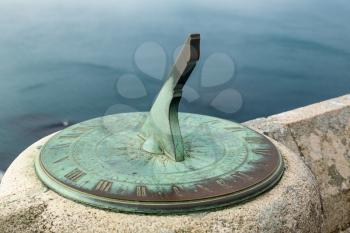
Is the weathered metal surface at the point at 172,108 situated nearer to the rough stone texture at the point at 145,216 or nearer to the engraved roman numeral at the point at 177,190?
the engraved roman numeral at the point at 177,190

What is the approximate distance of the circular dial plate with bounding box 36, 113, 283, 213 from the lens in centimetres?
204

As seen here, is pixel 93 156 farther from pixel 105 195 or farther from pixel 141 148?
pixel 105 195

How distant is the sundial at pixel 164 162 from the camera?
6.73 feet

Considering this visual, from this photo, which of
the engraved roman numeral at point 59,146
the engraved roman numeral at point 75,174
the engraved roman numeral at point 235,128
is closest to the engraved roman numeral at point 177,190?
the engraved roman numeral at point 75,174

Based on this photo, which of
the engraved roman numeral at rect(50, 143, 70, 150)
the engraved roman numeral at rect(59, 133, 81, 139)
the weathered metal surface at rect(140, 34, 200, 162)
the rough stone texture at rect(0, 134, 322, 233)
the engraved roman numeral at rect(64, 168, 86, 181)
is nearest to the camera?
the rough stone texture at rect(0, 134, 322, 233)

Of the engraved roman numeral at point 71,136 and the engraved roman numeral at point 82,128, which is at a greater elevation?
the engraved roman numeral at point 71,136

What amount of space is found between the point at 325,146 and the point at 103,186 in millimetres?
2422

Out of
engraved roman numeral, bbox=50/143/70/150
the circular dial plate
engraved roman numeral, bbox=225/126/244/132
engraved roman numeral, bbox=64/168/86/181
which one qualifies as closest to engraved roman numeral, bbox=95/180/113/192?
the circular dial plate

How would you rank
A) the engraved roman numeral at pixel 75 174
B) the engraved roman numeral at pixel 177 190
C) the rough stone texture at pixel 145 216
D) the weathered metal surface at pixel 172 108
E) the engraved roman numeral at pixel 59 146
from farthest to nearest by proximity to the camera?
1. the engraved roman numeral at pixel 59 146
2. the weathered metal surface at pixel 172 108
3. the engraved roman numeral at pixel 75 174
4. the engraved roman numeral at pixel 177 190
5. the rough stone texture at pixel 145 216

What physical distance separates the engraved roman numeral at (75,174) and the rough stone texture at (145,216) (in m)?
0.10

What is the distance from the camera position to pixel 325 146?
400 cm

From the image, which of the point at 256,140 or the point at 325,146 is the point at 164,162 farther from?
the point at 325,146

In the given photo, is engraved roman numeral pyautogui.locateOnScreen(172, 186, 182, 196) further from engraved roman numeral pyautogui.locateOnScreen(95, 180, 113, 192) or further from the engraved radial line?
the engraved radial line

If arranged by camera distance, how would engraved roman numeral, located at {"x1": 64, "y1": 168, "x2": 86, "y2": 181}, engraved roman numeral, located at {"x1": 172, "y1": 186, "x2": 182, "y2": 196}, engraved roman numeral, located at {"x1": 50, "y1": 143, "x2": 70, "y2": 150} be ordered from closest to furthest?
engraved roman numeral, located at {"x1": 172, "y1": 186, "x2": 182, "y2": 196} → engraved roman numeral, located at {"x1": 64, "y1": 168, "x2": 86, "y2": 181} → engraved roman numeral, located at {"x1": 50, "y1": 143, "x2": 70, "y2": 150}
